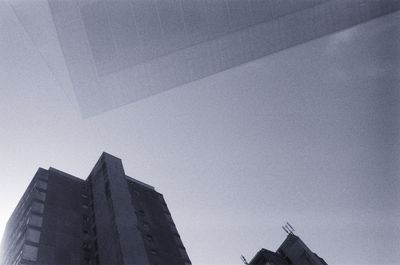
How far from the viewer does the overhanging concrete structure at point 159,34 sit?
58.9ft

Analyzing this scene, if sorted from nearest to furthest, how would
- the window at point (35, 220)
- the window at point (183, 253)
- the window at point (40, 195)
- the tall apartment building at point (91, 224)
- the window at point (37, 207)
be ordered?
the tall apartment building at point (91, 224), the window at point (35, 220), the window at point (37, 207), the window at point (40, 195), the window at point (183, 253)

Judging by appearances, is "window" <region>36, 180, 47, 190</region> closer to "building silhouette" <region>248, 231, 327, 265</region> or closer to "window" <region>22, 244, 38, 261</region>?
"window" <region>22, 244, 38, 261</region>

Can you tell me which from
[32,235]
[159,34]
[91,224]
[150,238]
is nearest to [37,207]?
[32,235]

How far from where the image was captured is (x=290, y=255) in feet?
208

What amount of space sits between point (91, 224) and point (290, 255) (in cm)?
3892

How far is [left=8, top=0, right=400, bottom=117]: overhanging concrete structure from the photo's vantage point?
58.9ft

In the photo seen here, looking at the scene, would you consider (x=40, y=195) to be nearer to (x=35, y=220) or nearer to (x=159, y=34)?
(x=35, y=220)

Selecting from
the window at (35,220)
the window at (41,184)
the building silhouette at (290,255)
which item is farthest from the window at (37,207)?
the building silhouette at (290,255)

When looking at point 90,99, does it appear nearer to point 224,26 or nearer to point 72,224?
point 224,26

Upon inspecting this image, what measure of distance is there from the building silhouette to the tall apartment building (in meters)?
20.9

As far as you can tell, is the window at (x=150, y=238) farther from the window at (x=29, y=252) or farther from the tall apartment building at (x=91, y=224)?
the window at (x=29, y=252)

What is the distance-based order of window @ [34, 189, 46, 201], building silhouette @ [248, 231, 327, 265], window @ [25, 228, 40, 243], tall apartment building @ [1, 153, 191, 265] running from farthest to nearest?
building silhouette @ [248, 231, 327, 265] → window @ [34, 189, 46, 201] → tall apartment building @ [1, 153, 191, 265] → window @ [25, 228, 40, 243]

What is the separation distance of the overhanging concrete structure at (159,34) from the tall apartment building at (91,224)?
2248cm

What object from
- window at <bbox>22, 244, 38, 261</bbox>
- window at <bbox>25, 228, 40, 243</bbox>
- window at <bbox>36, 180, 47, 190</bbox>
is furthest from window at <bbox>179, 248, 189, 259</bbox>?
window at <bbox>36, 180, 47, 190</bbox>
